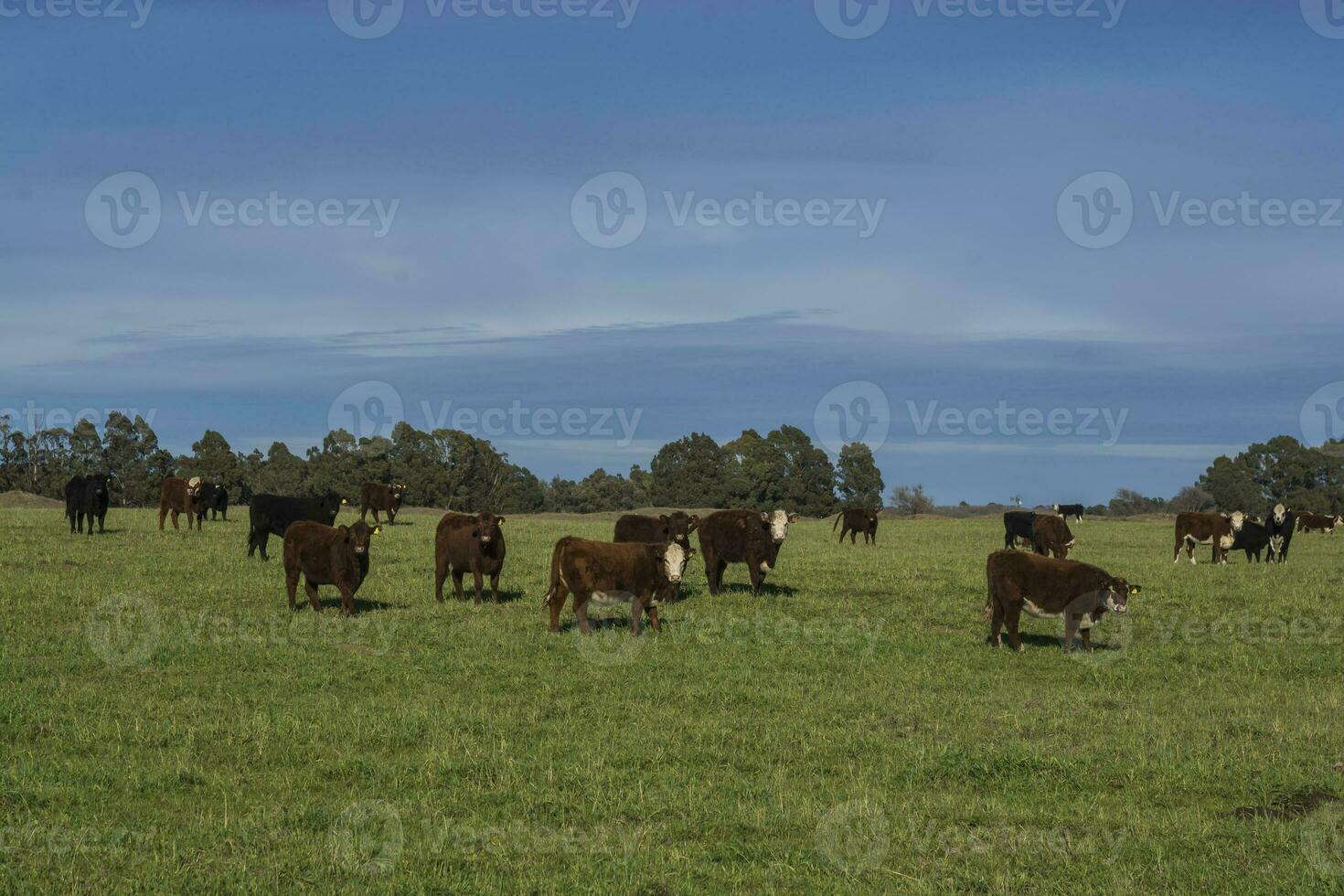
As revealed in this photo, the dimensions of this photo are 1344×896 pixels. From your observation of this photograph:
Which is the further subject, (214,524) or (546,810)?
(214,524)

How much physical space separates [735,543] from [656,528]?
5.93 feet

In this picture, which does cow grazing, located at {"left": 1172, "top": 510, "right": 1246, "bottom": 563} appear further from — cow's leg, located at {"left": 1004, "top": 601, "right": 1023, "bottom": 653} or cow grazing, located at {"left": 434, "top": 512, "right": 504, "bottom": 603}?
cow grazing, located at {"left": 434, "top": 512, "right": 504, "bottom": 603}

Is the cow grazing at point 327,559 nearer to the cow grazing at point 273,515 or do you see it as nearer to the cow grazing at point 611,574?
the cow grazing at point 611,574

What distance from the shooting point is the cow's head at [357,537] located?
19.9 m

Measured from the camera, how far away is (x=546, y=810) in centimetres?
1030

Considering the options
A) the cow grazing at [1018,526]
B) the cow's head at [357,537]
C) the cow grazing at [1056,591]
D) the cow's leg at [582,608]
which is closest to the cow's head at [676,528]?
the cow's leg at [582,608]

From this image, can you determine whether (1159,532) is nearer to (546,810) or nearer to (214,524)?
(214,524)

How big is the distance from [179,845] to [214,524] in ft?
101

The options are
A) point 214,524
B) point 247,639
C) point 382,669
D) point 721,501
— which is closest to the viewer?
point 382,669

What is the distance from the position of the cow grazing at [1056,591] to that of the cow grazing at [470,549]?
8.56 m

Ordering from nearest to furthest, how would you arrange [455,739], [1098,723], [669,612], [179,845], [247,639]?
[179,845] → [455,739] → [1098,723] → [247,639] → [669,612]

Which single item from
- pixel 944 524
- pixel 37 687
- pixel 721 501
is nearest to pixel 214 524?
pixel 37 687

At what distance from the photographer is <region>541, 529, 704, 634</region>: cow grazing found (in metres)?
18.4

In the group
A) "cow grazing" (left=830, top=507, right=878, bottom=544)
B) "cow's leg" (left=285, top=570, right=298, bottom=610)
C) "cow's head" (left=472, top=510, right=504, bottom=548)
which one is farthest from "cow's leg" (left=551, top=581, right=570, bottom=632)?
"cow grazing" (left=830, top=507, right=878, bottom=544)
